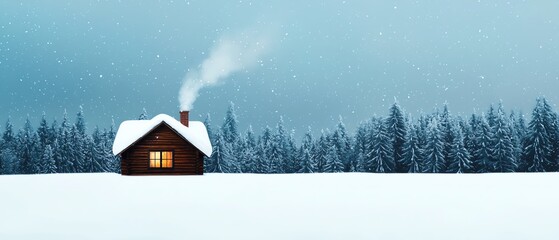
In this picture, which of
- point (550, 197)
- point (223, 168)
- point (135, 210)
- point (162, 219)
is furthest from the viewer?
point (223, 168)

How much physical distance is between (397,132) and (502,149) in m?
12.4

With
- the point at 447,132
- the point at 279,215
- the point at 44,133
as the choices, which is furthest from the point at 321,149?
the point at 279,215

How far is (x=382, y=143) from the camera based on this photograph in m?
72.8

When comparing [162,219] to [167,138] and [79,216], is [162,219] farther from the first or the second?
[167,138]

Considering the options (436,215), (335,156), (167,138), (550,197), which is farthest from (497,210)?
(335,156)

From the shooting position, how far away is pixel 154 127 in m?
37.1

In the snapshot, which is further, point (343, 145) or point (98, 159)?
point (343, 145)

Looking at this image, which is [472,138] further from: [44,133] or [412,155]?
[44,133]

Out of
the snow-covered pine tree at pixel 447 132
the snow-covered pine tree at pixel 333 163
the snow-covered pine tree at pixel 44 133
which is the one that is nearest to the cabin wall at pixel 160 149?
the snow-covered pine tree at pixel 447 132

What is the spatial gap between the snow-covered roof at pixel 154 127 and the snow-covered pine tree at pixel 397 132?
3850 cm

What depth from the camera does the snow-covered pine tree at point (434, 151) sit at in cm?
7207

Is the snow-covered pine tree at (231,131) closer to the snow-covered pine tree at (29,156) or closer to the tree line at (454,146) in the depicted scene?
the tree line at (454,146)

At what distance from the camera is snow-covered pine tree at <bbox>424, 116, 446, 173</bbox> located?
7207 cm

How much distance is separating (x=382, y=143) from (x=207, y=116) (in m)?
28.8
